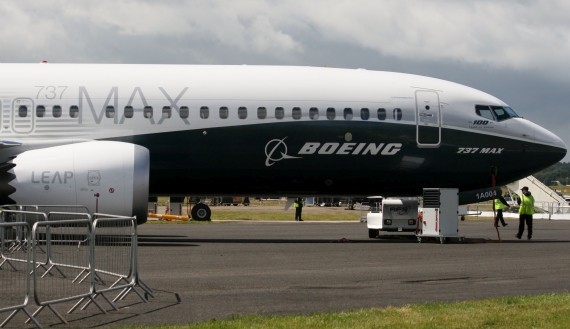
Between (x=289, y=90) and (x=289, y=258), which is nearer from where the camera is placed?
(x=289, y=258)

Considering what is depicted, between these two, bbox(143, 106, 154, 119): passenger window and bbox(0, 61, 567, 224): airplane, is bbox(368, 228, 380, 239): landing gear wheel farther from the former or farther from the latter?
bbox(143, 106, 154, 119): passenger window

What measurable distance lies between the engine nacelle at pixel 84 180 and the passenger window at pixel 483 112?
981 cm

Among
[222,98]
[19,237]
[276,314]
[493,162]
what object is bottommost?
[276,314]

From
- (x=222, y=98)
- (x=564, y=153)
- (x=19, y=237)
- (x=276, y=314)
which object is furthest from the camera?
(x=564, y=153)

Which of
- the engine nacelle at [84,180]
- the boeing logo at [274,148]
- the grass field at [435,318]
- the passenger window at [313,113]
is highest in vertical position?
the passenger window at [313,113]

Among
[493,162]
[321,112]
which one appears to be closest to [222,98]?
[321,112]

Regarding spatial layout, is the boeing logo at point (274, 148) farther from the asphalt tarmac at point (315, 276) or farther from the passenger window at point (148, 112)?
the passenger window at point (148, 112)

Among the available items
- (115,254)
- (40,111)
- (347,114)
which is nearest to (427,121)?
(347,114)

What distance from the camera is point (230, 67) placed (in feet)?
72.0

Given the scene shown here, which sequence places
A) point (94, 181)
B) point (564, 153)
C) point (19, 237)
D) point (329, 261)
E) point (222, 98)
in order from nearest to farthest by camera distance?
point (19, 237), point (329, 261), point (94, 181), point (222, 98), point (564, 153)

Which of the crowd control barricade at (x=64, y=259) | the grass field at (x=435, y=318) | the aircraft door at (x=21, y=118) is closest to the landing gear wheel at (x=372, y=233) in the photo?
the aircraft door at (x=21, y=118)

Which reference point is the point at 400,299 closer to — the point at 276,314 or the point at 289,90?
the point at 276,314

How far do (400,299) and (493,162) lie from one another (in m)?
12.4

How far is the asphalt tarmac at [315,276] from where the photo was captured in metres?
9.70
